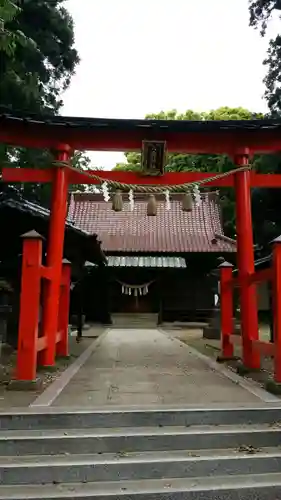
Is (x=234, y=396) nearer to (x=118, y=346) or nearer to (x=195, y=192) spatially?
(x=195, y=192)

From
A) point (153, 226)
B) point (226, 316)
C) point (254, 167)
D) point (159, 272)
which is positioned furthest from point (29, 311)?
point (153, 226)

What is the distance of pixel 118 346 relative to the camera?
12.4m

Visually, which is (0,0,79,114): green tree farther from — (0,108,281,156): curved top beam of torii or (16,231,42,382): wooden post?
(16,231,42,382): wooden post

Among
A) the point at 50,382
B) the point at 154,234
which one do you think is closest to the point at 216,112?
the point at 154,234

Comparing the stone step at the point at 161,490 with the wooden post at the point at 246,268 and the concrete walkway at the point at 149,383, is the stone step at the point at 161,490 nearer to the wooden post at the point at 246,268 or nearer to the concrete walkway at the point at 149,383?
the concrete walkway at the point at 149,383

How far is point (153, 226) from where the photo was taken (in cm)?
2486

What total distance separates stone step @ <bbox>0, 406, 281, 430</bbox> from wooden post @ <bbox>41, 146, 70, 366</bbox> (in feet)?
8.89

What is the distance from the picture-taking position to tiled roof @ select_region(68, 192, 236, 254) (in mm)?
22516

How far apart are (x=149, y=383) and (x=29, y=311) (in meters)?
2.08

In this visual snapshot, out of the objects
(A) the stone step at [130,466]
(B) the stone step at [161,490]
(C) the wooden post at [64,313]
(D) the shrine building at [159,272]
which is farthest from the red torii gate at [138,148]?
(D) the shrine building at [159,272]

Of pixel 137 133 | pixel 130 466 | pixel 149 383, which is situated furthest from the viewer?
pixel 137 133

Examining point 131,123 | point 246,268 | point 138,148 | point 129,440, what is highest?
point 131,123

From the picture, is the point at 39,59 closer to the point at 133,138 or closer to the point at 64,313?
the point at 133,138

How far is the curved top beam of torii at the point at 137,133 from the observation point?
7762 mm
